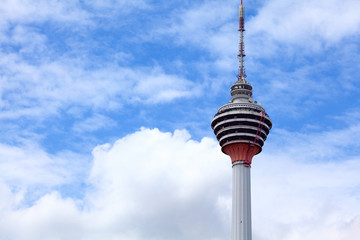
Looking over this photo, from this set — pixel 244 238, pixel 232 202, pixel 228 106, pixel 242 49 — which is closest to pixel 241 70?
pixel 242 49

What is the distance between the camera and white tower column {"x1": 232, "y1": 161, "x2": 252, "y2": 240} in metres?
138

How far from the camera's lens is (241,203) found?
140625 millimetres

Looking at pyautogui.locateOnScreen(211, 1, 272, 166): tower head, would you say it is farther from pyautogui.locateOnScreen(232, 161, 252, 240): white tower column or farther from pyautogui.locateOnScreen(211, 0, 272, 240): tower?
pyautogui.locateOnScreen(232, 161, 252, 240): white tower column

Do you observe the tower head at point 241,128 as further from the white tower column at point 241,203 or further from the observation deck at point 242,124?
the white tower column at point 241,203

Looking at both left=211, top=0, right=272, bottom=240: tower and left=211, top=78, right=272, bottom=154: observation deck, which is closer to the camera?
left=211, top=0, right=272, bottom=240: tower

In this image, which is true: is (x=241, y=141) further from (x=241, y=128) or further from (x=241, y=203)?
(x=241, y=203)

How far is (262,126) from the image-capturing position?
147750 mm

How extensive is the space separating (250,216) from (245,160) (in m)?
15.0

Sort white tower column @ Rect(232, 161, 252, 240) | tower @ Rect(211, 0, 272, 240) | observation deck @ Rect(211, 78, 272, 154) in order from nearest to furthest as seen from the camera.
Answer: white tower column @ Rect(232, 161, 252, 240)
tower @ Rect(211, 0, 272, 240)
observation deck @ Rect(211, 78, 272, 154)

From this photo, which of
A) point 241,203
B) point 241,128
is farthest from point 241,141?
point 241,203

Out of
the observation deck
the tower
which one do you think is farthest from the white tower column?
the observation deck

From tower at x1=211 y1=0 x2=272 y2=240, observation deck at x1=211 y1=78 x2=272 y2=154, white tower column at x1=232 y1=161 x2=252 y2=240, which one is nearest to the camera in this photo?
white tower column at x1=232 y1=161 x2=252 y2=240

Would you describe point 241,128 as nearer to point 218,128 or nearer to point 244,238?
point 218,128

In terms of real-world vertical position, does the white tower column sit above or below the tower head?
below
